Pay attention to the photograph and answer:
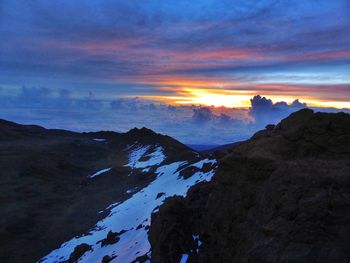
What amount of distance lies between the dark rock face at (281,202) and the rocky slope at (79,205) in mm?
10597

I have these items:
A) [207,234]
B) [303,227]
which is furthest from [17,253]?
[303,227]

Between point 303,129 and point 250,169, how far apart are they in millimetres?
2849

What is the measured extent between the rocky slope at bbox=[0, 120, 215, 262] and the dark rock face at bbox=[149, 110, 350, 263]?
10597mm

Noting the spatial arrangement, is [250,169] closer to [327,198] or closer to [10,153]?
[327,198]

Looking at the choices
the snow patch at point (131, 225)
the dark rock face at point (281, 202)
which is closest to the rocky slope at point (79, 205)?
the snow patch at point (131, 225)

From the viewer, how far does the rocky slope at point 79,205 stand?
3503cm

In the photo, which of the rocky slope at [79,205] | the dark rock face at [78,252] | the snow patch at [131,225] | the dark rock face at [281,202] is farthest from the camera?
the rocky slope at [79,205]

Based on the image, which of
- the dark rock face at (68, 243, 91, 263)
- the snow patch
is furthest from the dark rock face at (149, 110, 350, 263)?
the dark rock face at (68, 243, 91, 263)

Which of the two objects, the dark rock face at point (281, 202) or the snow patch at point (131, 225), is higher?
the dark rock face at point (281, 202)

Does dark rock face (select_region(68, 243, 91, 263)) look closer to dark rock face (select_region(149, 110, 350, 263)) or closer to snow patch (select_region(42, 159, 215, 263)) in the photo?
snow patch (select_region(42, 159, 215, 263))

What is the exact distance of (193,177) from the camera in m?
46.7

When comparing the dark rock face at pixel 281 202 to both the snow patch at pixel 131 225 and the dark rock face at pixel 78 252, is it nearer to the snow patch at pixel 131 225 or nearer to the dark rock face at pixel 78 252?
the snow patch at pixel 131 225

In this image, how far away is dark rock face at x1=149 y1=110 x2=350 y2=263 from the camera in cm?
1158

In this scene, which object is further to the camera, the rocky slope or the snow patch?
the rocky slope
